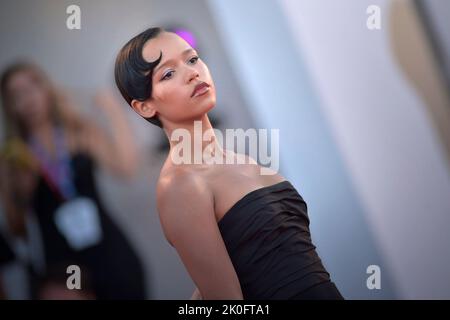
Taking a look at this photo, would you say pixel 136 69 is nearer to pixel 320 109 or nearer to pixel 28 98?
pixel 28 98

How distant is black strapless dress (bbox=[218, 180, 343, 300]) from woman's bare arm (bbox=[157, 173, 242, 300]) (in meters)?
0.06

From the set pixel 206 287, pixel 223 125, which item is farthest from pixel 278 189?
pixel 223 125

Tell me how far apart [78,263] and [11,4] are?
1272 mm

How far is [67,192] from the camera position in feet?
9.46

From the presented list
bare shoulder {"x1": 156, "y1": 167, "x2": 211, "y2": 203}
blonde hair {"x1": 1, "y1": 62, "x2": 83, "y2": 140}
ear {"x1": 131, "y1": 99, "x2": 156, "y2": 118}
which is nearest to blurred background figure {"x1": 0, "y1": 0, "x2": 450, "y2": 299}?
blonde hair {"x1": 1, "y1": 62, "x2": 83, "y2": 140}

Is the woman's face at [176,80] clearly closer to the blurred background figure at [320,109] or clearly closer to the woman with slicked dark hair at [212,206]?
the woman with slicked dark hair at [212,206]

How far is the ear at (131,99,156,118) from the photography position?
174cm

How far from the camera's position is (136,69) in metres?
1.69

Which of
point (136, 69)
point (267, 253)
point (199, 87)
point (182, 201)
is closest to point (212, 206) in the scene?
point (182, 201)

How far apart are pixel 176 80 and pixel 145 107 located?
0.46 ft

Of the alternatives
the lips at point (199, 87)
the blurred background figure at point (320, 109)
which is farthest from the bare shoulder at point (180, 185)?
the blurred background figure at point (320, 109)

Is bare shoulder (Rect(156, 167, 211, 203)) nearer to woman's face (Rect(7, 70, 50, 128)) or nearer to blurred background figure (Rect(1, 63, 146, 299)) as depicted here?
blurred background figure (Rect(1, 63, 146, 299))

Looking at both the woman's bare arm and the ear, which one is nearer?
the woman's bare arm

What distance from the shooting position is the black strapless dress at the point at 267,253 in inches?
62.7
